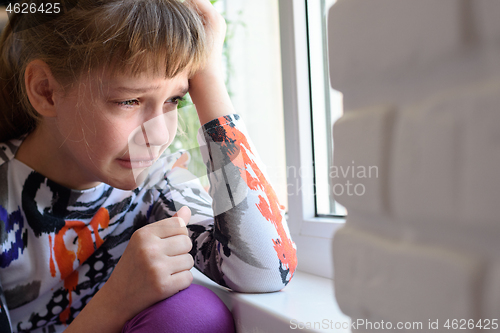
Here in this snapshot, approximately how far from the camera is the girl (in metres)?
0.55

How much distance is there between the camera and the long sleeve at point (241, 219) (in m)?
0.60

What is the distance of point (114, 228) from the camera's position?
740mm

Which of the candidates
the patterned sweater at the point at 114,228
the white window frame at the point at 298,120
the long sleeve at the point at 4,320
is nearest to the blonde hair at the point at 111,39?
the patterned sweater at the point at 114,228

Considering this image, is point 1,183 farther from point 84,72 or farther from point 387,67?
point 387,67

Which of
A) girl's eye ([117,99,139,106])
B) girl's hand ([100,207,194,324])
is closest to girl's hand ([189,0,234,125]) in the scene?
girl's eye ([117,99,139,106])

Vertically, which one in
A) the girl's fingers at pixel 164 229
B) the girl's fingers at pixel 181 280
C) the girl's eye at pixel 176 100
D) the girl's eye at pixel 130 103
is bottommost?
the girl's fingers at pixel 181 280

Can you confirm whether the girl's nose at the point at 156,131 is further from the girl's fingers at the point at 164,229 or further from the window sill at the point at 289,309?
the window sill at the point at 289,309

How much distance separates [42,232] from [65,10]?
0.40 m

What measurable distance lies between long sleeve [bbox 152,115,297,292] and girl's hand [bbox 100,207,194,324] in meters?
0.08

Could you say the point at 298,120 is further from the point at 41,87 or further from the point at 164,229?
the point at 41,87

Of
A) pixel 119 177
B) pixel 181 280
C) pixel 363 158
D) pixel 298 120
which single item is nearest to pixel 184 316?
pixel 181 280

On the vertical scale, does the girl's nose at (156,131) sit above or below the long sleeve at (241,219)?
above

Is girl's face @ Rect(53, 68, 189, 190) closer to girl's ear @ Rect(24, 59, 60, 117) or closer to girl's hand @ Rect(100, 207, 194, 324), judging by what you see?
Result: girl's ear @ Rect(24, 59, 60, 117)

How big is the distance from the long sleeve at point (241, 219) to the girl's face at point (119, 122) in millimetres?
84
